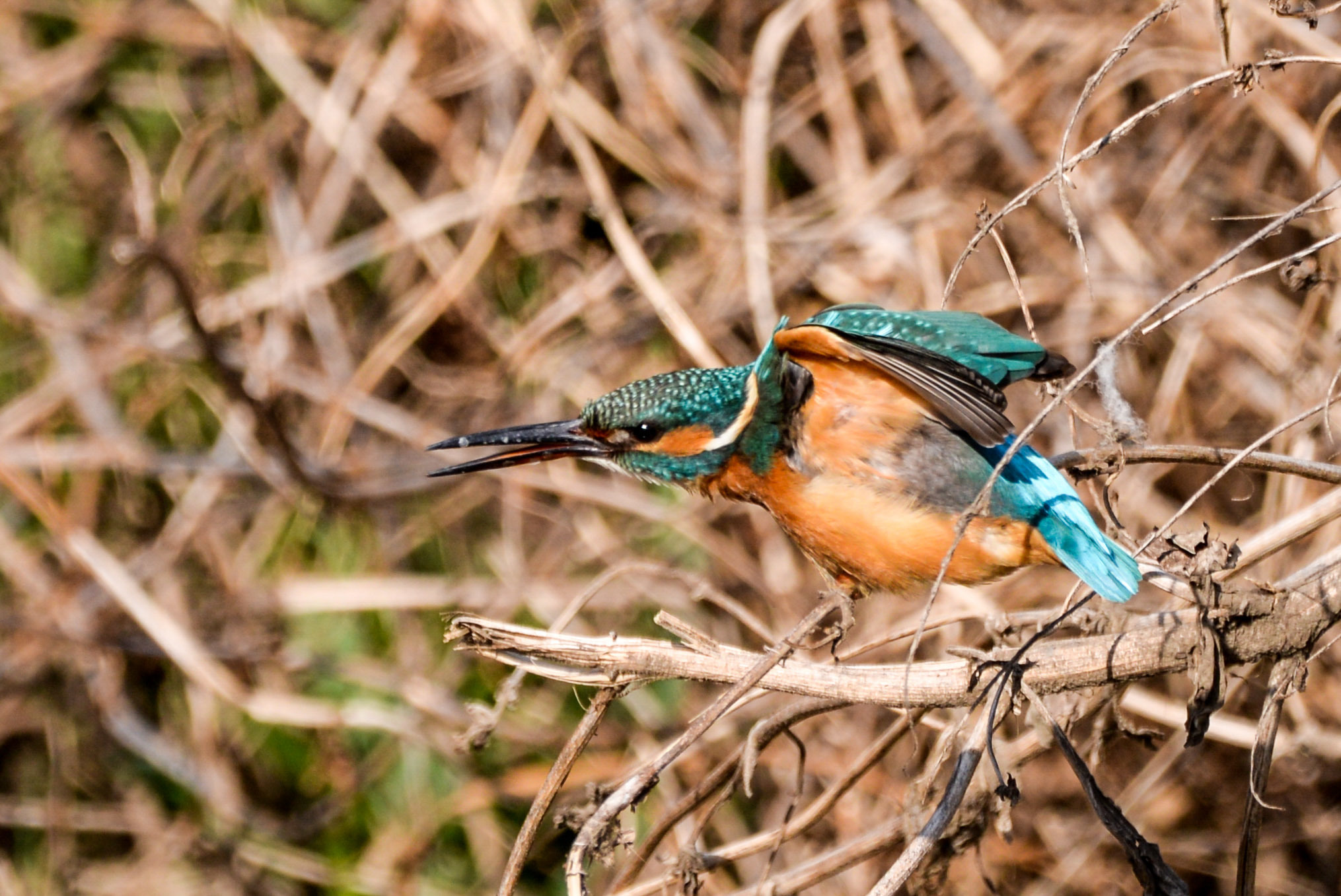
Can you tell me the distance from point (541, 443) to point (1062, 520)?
89cm

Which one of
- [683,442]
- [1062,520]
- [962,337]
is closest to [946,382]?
[962,337]

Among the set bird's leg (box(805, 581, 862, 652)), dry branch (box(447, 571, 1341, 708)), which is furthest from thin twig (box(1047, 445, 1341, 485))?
bird's leg (box(805, 581, 862, 652))

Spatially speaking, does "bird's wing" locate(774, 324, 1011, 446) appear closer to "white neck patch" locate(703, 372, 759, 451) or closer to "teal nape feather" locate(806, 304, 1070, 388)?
"teal nape feather" locate(806, 304, 1070, 388)

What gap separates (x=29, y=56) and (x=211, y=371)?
152cm

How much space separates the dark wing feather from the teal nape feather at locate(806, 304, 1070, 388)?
1.0 inches

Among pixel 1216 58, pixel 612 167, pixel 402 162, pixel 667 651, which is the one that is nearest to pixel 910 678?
pixel 667 651

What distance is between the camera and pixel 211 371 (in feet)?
10.2

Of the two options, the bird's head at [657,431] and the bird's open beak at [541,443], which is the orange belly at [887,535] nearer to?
the bird's head at [657,431]

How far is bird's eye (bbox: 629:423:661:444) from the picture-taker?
212cm

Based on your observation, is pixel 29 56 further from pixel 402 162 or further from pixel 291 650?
pixel 291 650

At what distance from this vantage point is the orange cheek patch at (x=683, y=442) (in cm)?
210

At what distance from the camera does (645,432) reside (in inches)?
83.7

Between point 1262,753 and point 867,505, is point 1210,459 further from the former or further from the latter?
point 867,505

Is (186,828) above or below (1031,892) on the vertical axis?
below
